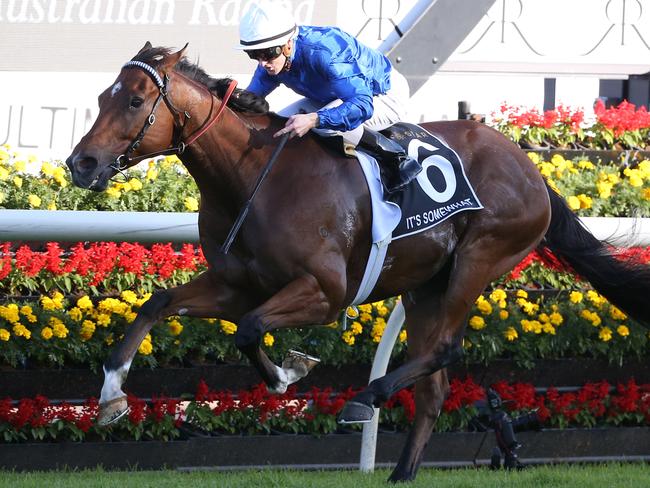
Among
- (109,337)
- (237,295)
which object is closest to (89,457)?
(109,337)

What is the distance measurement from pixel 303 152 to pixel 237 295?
22.7 inches

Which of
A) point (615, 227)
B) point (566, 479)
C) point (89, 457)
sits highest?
point (615, 227)

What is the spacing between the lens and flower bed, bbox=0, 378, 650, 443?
537cm

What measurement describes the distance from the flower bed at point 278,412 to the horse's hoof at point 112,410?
49.8 inches

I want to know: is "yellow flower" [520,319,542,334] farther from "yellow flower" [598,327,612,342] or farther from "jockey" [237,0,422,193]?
"jockey" [237,0,422,193]

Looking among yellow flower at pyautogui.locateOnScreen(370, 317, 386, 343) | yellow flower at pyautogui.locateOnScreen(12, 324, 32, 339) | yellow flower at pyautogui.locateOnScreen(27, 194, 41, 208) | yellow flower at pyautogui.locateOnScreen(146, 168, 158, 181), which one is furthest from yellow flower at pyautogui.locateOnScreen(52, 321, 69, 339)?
yellow flower at pyautogui.locateOnScreen(370, 317, 386, 343)

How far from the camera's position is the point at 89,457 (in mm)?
5383

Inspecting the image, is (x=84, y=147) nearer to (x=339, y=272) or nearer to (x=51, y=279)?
(x=339, y=272)

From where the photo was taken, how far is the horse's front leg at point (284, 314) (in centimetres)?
→ 408

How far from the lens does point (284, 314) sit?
413cm

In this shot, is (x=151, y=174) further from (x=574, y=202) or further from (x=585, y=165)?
(x=585, y=165)

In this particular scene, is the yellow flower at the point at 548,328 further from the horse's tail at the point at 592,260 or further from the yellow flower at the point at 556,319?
the horse's tail at the point at 592,260

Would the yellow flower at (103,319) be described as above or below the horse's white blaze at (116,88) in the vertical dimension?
below

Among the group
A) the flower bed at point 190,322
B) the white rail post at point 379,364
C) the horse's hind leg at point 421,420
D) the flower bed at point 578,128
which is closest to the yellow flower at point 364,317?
the flower bed at point 190,322
